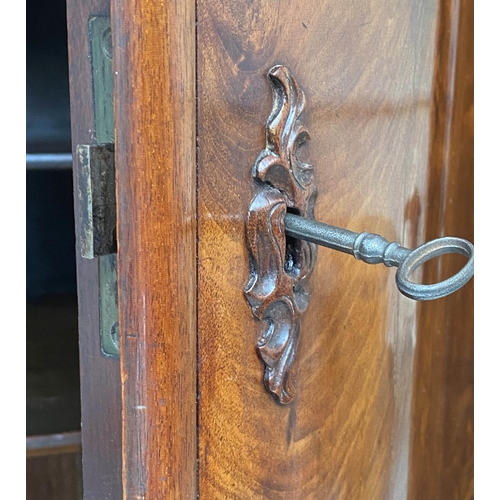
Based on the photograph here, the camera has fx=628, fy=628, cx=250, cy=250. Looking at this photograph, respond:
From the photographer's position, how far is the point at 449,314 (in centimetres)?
63

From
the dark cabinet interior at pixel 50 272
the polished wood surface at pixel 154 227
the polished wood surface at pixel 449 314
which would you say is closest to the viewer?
the polished wood surface at pixel 154 227

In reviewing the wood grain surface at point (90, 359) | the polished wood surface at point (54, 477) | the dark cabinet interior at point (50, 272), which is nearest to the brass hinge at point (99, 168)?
the wood grain surface at point (90, 359)

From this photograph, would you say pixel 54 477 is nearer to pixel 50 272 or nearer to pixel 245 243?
pixel 50 272

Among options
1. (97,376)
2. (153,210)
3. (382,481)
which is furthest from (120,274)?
(382,481)

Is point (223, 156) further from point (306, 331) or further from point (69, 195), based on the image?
point (69, 195)

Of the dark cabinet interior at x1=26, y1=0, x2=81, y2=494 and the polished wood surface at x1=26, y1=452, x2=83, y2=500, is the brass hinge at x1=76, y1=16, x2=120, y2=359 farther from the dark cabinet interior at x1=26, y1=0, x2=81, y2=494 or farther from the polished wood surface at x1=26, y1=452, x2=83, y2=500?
the polished wood surface at x1=26, y1=452, x2=83, y2=500

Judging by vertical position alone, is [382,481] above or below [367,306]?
below

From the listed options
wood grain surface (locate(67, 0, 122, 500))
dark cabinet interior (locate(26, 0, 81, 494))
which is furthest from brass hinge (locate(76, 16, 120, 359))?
dark cabinet interior (locate(26, 0, 81, 494))

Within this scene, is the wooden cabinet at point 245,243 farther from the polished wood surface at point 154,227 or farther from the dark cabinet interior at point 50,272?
the dark cabinet interior at point 50,272

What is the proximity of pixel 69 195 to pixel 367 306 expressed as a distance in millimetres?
368

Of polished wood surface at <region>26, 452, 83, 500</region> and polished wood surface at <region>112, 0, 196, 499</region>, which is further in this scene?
polished wood surface at <region>26, 452, 83, 500</region>

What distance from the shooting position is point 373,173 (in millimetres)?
479

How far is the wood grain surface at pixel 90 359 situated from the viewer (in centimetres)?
36

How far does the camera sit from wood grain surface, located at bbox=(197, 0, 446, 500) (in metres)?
0.35
